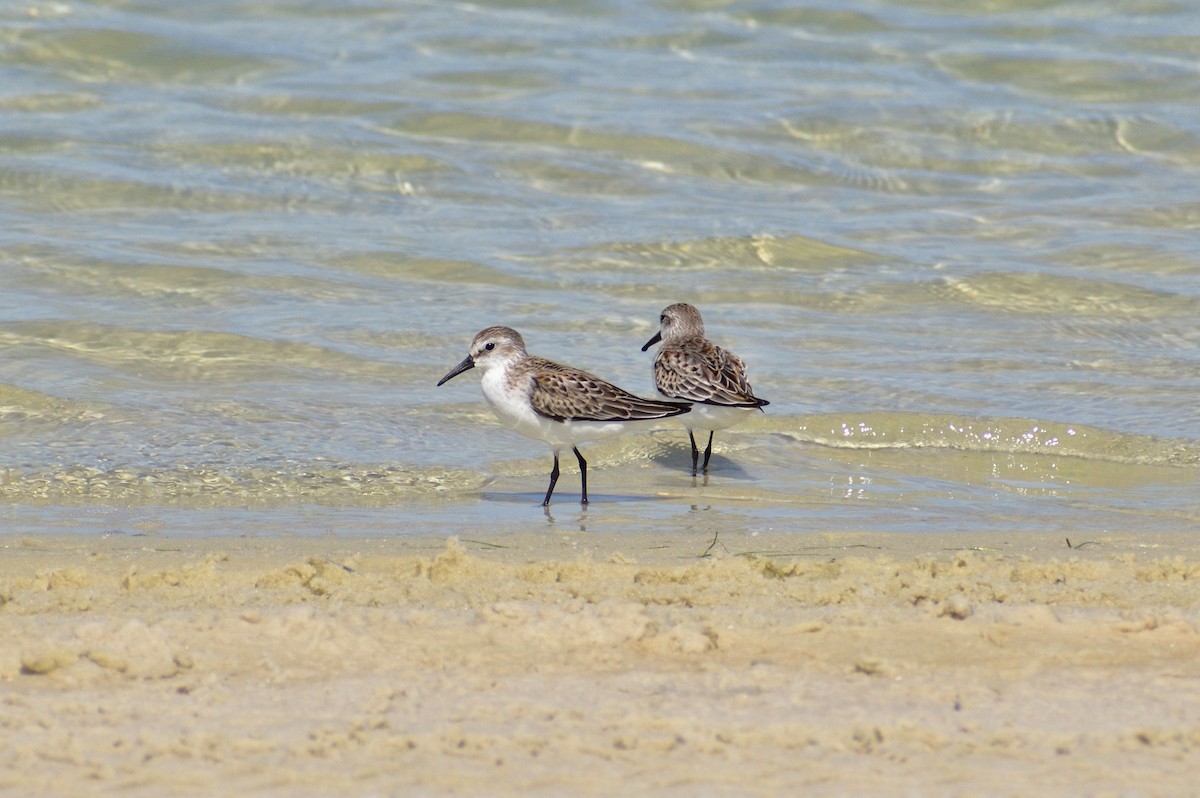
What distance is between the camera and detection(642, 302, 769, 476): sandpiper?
812cm

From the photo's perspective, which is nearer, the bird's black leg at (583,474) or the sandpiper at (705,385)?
the bird's black leg at (583,474)

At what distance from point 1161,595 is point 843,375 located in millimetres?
4413

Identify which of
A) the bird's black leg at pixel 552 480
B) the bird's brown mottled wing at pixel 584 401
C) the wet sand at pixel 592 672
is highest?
the bird's brown mottled wing at pixel 584 401

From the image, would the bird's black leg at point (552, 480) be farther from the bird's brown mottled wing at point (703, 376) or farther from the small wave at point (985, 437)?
the small wave at point (985, 437)

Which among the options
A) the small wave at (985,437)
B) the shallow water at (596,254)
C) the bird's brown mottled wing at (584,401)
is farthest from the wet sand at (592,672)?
the small wave at (985,437)

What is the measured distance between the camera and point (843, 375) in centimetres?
959

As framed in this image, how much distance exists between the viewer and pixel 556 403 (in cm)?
746

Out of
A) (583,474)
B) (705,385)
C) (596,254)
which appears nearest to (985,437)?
(705,385)

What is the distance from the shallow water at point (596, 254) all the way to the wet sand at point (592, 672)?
127cm

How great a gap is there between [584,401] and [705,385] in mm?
926

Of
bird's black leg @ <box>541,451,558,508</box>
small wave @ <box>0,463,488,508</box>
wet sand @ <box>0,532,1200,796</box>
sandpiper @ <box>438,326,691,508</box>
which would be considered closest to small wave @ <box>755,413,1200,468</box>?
sandpiper @ <box>438,326,691,508</box>

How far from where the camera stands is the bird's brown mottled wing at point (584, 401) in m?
7.47

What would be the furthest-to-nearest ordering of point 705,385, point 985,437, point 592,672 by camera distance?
point 985,437 → point 705,385 → point 592,672

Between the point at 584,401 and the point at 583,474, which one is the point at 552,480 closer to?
the point at 583,474
